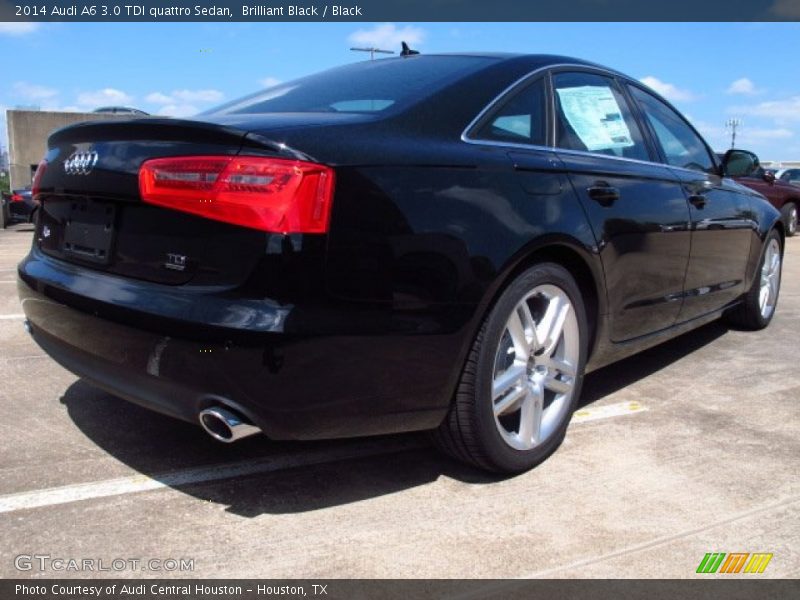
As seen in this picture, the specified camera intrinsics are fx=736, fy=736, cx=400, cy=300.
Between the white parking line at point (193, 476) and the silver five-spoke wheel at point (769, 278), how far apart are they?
3.33 metres

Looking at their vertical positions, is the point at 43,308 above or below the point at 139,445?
above

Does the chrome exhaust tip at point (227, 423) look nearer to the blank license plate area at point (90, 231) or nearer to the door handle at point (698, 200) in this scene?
the blank license plate area at point (90, 231)

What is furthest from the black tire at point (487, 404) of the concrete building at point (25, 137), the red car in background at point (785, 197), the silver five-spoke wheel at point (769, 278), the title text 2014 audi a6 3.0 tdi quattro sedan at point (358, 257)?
the concrete building at point (25, 137)

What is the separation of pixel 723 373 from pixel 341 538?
2792mm

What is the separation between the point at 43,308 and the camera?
263cm

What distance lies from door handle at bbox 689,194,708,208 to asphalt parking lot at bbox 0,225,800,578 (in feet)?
3.41

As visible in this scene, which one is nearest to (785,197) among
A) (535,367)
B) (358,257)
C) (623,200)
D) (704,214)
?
(704,214)

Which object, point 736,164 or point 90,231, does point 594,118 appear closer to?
point 736,164

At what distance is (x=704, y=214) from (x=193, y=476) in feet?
9.50

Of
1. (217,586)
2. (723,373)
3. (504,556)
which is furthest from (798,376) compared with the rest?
(217,586)

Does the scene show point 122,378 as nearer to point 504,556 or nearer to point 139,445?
point 139,445

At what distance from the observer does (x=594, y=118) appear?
3.34m

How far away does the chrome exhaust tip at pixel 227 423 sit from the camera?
2100 millimetres

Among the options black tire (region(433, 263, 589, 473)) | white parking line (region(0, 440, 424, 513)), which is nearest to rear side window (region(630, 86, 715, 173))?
black tire (region(433, 263, 589, 473))
